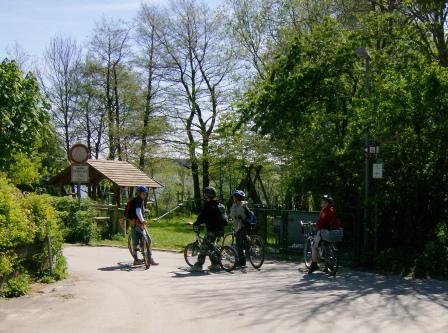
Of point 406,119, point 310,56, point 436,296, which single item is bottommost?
point 436,296

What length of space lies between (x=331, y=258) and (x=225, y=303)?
4.51 m

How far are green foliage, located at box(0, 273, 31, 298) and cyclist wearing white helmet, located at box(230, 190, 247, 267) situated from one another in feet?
17.3

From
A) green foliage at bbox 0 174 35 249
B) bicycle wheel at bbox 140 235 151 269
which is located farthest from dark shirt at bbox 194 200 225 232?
green foliage at bbox 0 174 35 249

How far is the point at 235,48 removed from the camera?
40.5 m

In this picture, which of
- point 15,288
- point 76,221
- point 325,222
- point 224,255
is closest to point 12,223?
point 15,288

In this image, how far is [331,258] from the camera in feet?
42.4

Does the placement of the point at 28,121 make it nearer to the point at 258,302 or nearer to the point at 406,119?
the point at 406,119

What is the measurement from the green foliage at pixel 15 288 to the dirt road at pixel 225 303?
0.19 metres

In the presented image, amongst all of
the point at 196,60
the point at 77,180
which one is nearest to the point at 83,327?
the point at 77,180

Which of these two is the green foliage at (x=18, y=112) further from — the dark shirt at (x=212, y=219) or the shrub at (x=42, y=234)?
the shrub at (x=42, y=234)

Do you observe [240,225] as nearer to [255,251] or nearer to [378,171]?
[255,251]

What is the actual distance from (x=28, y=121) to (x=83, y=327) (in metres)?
13.9

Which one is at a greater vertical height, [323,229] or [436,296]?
[323,229]

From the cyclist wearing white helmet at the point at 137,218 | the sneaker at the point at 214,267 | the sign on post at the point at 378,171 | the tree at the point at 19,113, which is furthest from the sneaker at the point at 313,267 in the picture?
the tree at the point at 19,113
